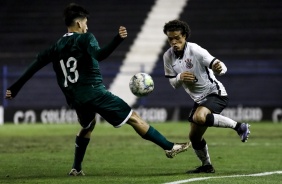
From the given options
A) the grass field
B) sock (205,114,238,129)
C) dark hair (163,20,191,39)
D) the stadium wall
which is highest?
the stadium wall

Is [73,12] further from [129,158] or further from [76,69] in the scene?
Answer: [129,158]

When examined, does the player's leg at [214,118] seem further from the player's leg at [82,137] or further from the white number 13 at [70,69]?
the white number 13 at [70,69]

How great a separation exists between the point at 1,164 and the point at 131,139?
256 inches

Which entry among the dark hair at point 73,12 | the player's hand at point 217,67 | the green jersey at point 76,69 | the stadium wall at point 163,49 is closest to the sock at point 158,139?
the green jersey at point 76,69

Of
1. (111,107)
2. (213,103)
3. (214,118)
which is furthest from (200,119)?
(111,107)

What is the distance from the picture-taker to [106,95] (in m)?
9.53

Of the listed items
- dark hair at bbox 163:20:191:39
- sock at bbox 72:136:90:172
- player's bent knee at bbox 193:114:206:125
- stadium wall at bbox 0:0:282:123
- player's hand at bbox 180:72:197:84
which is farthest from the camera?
stadium wall at bbox 0:0:282:123

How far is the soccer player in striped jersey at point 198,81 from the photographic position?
977 cm

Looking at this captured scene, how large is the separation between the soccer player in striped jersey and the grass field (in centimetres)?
53

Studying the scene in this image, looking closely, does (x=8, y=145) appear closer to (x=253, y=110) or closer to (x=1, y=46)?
(x=253, y=110)

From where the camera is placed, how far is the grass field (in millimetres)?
9430

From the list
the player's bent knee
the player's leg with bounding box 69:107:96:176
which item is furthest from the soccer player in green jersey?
the player's bent knee

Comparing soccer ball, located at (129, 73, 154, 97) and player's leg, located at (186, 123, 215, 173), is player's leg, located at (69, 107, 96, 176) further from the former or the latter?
player's leg, located at (186, 123, 215, 173)

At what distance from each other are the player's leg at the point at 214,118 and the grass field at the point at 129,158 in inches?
21.4
